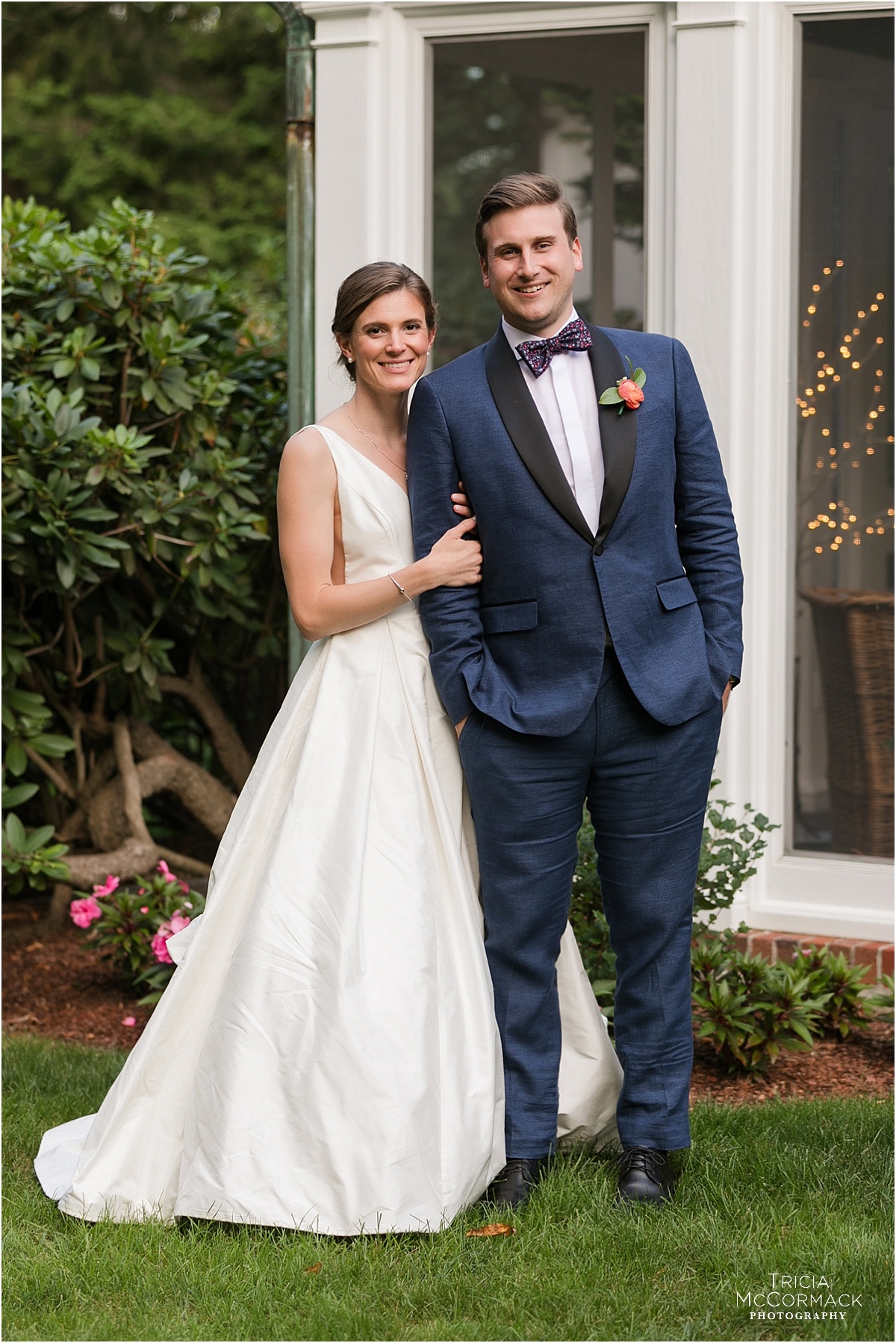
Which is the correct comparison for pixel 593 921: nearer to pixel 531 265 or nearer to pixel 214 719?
pixel 531 265

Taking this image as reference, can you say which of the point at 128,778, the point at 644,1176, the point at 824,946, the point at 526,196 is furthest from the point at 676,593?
the point at 128,778

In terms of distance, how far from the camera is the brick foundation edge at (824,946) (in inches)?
168

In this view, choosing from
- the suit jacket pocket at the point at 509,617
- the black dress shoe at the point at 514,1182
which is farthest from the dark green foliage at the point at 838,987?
the suit jacket pocket at the point at 509,617

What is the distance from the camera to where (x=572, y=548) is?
2.87m

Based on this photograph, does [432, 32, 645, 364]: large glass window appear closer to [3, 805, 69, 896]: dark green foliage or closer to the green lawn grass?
[3, 805, 69, 896]: dark green foliage

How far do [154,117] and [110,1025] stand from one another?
12649 mm

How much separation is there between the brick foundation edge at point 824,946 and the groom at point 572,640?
4.53 feet

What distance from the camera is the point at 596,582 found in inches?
113

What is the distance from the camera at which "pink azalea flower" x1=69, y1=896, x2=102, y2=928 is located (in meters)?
4.61

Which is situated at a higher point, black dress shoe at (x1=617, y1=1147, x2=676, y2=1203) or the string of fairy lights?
the string of fairy lights

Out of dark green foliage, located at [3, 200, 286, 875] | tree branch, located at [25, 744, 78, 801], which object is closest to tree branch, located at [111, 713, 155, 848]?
dark green foliage, located at [3, 200, 286, 875]

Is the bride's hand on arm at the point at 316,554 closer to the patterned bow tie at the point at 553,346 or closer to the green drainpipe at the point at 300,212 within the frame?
the patterned bow tie at the point at 553,346

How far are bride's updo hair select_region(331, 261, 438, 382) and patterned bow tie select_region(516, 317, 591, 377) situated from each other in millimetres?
292

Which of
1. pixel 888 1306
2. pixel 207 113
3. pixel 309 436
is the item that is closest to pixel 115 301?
pixel 309 436
